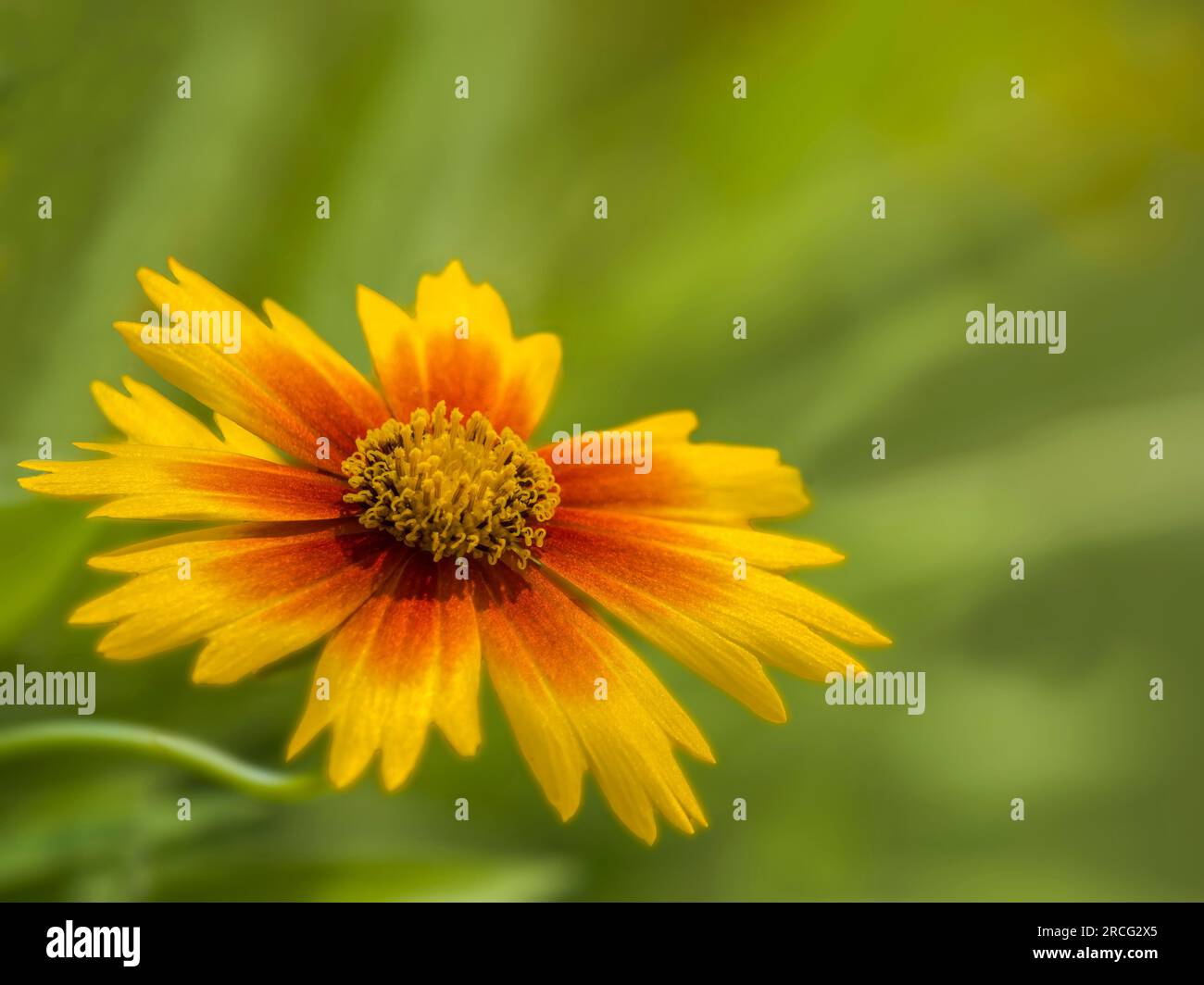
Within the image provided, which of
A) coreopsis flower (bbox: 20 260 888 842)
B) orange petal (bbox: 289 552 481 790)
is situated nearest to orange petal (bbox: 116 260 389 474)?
coreopsis flower (bbox: 20 260 888 842)

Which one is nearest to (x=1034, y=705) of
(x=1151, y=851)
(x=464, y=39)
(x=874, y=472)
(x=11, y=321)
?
(x=1151, y=851)

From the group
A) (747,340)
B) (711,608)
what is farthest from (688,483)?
(747,340)

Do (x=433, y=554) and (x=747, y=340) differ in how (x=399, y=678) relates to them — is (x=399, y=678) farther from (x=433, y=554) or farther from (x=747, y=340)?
(x=747, y=340)

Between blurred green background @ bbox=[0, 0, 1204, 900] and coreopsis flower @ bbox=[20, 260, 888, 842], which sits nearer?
coreopsis flower @ bbox=[20, 260, 888, 842]

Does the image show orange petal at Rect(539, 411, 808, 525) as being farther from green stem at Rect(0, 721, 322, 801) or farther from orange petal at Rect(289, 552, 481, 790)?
green stem at Rect(0, 721, 322, 801)

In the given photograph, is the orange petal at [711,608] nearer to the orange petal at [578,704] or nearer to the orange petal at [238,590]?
the orange petal at [578,704]

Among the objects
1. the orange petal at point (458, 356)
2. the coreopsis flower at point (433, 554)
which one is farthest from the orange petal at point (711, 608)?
the orange petal at point (458, 356)
